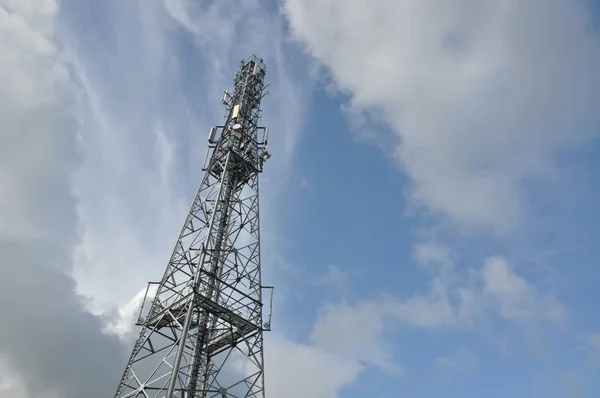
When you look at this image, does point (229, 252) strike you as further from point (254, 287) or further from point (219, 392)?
point (219, 392)

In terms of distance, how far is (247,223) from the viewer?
43.8 meters

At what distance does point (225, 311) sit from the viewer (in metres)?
36.7

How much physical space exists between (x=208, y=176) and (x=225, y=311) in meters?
13.3

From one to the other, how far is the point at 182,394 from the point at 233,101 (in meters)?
27.7

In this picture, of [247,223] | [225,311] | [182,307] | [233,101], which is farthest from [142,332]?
[233,101]

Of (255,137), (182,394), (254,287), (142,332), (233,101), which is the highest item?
(233,101)

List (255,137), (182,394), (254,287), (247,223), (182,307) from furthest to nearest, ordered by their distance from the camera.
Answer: (255,137)
(247,223)
(254,287)
(182,307)
(182,394)

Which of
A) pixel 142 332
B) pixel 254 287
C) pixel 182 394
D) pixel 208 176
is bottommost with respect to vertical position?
pixel 182 394

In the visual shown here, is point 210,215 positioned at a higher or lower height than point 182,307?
higher

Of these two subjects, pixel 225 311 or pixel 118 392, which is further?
pixel 225 311

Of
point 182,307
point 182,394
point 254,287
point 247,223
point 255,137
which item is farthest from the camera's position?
point 255,137

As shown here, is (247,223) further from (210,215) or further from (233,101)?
(233,101)

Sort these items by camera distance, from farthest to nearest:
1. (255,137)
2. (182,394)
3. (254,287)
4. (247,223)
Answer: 1. (255,137)
2. (247,223)
3. (254,287)
4. (182,394)

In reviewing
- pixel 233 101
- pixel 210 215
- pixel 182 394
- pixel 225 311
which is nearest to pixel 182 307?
pixel 225 311
